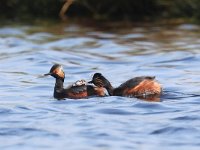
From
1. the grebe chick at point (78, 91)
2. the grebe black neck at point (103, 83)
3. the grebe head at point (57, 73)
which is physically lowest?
the grebe chick at point (78, 91)

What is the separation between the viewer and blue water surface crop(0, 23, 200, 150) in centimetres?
1011

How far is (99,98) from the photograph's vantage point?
1333 centimetres

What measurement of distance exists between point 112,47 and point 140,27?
13.1 feet

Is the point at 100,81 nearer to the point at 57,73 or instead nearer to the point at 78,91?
the point at 78,91

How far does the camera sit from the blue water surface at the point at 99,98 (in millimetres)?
10109

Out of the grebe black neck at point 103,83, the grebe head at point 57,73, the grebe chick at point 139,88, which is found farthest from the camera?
the grebe head at point 57,73

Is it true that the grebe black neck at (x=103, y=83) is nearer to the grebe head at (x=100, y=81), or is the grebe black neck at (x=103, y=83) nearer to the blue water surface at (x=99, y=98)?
the grebe head at (x=100, y=81)

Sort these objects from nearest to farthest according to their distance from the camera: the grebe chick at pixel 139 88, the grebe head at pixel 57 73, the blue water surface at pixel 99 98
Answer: the blue water surface at pixel 99 98 → the grebe chick at pixel 139 88 → the grebe head at pixel 57 73

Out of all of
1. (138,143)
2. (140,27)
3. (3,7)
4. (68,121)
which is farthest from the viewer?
(3,7)

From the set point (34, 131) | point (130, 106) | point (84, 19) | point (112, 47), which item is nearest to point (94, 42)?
point (112, 47)

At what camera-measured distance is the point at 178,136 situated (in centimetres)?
1017

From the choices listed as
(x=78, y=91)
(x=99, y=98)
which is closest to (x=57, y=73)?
(x=78, y=91)

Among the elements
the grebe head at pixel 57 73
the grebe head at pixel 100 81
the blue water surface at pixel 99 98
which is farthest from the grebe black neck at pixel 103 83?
the grebe head at pixel 57 73

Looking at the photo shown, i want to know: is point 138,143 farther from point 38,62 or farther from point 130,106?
point 38,62
